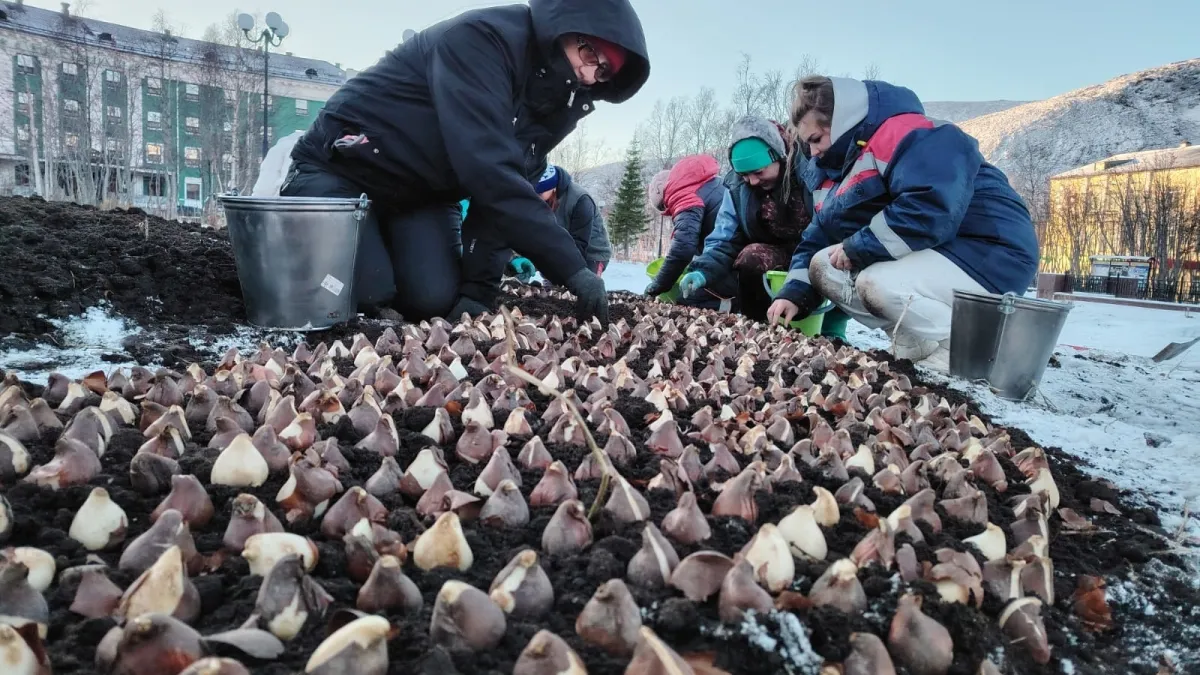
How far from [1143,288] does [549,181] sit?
45.8 feet

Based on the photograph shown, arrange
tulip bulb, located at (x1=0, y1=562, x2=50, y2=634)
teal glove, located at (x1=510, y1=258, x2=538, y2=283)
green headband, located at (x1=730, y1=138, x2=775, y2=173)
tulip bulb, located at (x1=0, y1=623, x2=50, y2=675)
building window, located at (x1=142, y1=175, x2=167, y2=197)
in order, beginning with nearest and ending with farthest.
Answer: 1. tulip bulb, located at (x1=0, y1=623, x2=50, y2=675)
2. tulip bulb, located at (x1=0, y1=562, x2=50, y2=634)
3. green headband, located at (x1=730, y1=138, x2=775, y2=173)
4. teal glove, located at (x1=510, y1=258, x2=538, y2=283)
5. building window, located at (x1=142, y1=175, x2=167, y2=197)

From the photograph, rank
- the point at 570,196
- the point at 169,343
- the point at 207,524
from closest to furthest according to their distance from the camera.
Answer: the point at 207,524
the point at 169,343
the point at 570,196

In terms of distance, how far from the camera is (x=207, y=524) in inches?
40.6

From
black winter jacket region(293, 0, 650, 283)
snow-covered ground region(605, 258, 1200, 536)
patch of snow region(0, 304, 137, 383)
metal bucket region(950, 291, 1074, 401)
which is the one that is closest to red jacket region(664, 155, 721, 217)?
snow-covered ground region(605, 258, 1200, 536)

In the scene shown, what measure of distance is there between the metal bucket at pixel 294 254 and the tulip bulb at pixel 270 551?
2.27 metres

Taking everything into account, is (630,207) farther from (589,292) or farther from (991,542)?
(991,542)

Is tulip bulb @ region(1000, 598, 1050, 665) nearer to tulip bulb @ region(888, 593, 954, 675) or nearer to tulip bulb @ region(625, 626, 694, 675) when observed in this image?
tulip bulb @ region(888, 593, 954, 675)

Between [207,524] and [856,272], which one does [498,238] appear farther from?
[207,524]

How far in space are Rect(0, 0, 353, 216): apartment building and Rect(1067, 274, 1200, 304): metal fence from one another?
2134 centimetres

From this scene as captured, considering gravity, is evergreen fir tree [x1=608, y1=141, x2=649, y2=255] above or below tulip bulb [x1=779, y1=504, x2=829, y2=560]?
above

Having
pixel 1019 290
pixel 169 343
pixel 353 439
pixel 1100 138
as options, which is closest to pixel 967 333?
pixel 1019 290

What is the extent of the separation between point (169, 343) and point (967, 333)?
313 cm

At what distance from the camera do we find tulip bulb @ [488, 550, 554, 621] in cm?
82

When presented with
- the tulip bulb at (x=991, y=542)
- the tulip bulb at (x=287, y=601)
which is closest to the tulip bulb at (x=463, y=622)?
the tulip bulb at (x=287, y=601)
